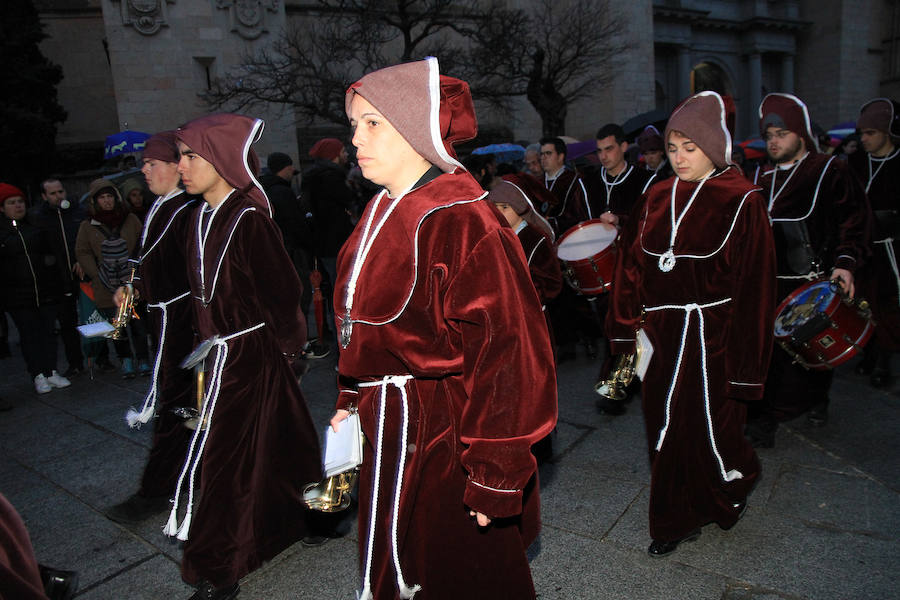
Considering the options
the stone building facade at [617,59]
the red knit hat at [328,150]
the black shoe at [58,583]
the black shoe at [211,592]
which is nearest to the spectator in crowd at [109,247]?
the red knit hat at [328,150]

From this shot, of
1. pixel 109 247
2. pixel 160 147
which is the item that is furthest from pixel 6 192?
pixel 160 147

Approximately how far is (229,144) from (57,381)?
5224 millimetres

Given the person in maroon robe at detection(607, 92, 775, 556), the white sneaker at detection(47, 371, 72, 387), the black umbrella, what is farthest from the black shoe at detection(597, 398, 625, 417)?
the black umbrella

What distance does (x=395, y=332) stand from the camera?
1.91m

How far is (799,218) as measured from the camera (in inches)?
178

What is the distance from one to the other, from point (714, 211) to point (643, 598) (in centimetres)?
184

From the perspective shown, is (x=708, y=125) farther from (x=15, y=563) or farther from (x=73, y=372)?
(x=73, y=372)

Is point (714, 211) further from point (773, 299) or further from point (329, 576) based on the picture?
point (329, 576)

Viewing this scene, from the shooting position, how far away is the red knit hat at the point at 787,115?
439cm

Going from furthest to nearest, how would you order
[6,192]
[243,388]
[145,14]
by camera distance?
[145,14] < [6,192] < [243,388]

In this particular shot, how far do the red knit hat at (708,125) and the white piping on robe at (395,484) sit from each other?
2065 millimetres

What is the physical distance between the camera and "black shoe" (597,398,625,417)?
5.32 m

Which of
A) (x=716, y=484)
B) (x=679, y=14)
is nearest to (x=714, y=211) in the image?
(x=716, y=484)

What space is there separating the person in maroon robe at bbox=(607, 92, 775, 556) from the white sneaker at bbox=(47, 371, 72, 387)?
6301 mm
